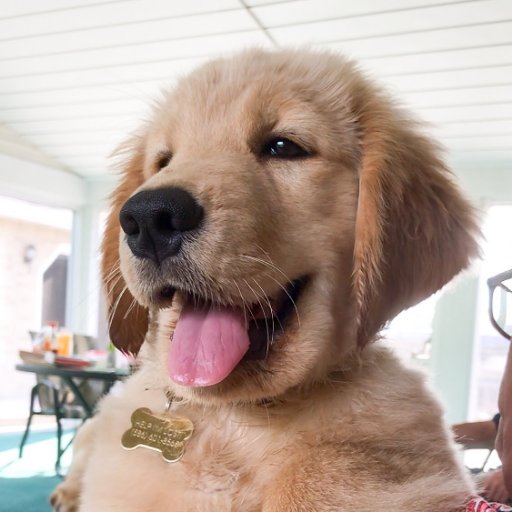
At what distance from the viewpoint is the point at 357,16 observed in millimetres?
3271

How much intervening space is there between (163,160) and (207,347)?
452mm

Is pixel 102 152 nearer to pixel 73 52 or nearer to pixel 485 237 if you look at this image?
pixel 73 52

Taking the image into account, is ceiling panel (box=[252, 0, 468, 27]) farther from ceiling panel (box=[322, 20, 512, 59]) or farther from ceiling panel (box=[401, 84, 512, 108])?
ceiling panel (box=[401, 84, 512, 108])

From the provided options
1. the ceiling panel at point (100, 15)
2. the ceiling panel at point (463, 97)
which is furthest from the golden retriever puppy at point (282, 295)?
the ceiling panel at point (463, 97)

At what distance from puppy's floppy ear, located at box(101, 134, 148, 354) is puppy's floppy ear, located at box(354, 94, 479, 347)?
442 mm

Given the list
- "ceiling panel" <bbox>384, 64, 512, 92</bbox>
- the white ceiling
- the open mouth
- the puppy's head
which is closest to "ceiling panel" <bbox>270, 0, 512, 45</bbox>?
the white ceiling

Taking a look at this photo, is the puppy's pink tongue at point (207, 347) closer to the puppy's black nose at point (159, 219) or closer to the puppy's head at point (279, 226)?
the puppy's head at point (279, 226)

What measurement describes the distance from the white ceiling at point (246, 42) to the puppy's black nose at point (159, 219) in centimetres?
225

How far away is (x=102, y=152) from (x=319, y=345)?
5.29 m

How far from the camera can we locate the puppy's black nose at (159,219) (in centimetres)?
82

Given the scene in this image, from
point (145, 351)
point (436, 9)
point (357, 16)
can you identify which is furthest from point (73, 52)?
point (145, 351)

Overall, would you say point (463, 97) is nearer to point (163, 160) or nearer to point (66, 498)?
Result: point (163, 160)

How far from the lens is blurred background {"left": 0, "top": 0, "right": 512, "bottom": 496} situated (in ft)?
10.8

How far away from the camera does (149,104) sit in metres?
1.30
